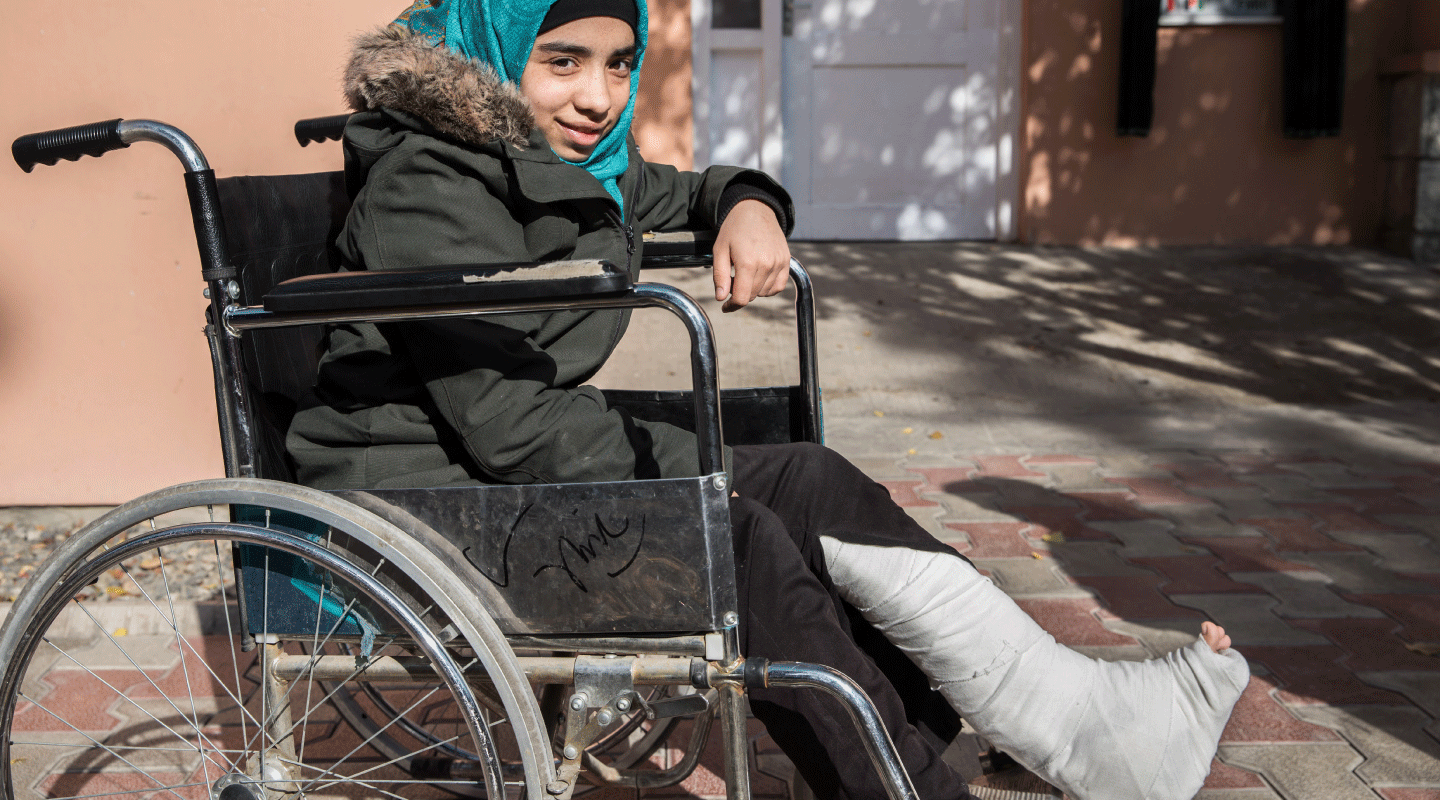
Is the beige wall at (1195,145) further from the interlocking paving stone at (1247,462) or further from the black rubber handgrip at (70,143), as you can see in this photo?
the black rubber handgrip at (70,143)

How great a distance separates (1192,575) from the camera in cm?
304

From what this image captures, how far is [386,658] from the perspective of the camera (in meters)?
1.48

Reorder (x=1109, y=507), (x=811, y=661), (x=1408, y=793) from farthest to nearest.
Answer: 1. (x=1109, y=507)
2. (x=1408, y=793)
3. (x=811, y=661)

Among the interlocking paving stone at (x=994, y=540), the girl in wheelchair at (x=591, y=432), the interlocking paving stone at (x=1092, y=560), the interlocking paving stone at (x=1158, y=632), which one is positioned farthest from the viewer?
the interlocking paving stone at (x=994, y=540)

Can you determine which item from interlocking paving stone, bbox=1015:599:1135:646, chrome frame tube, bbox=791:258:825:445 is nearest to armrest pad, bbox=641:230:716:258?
chrome frame tube, bbox=791:258:825:445

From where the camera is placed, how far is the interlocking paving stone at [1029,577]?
2934 mm

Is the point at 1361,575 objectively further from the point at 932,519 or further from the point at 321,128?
the point at 321,128

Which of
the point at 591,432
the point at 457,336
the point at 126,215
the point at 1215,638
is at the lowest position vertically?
the point at 1215,638

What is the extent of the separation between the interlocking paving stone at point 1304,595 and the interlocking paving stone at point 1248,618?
41 mm

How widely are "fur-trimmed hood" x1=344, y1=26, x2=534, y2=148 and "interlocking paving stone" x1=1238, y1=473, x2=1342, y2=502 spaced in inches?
121

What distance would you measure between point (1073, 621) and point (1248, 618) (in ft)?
1.44

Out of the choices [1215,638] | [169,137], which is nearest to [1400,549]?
[1215,638]

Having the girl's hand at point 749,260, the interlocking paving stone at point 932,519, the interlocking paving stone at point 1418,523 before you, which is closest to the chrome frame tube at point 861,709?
the girl's hand at point 749,260

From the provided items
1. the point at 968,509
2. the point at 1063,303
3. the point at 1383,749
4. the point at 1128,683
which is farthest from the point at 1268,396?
the point at 1128,683
